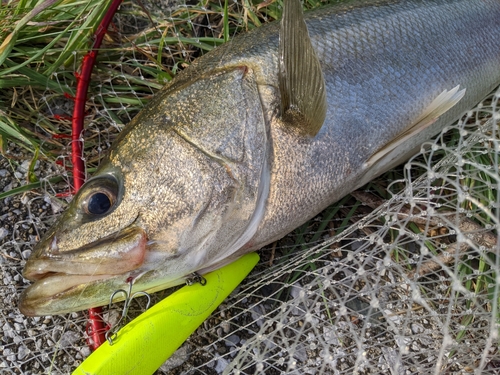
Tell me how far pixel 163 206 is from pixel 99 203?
0.83 ft

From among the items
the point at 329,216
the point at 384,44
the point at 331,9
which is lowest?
the point at 329,216

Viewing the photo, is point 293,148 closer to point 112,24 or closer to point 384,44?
point 384,44

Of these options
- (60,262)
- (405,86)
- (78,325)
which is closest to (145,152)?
(60,262)

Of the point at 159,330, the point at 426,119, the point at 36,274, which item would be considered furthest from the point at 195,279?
the point at 426,119

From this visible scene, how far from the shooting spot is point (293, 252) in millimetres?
2305

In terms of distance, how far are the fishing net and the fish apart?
11.5 inches

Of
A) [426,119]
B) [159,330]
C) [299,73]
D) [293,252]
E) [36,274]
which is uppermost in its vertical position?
[299,73]

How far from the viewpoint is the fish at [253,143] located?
165 cm

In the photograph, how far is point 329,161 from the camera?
1847mm

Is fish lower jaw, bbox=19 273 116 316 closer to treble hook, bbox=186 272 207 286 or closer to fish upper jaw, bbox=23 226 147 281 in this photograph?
fish upper jaw, bbox=23 226 147 281

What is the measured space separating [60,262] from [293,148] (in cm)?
100

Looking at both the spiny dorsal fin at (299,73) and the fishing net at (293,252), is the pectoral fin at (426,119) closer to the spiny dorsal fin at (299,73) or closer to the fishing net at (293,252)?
the fishing net at (293,252)

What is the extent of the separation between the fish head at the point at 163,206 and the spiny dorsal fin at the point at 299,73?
142 mm

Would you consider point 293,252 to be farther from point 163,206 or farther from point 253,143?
point 163,206
